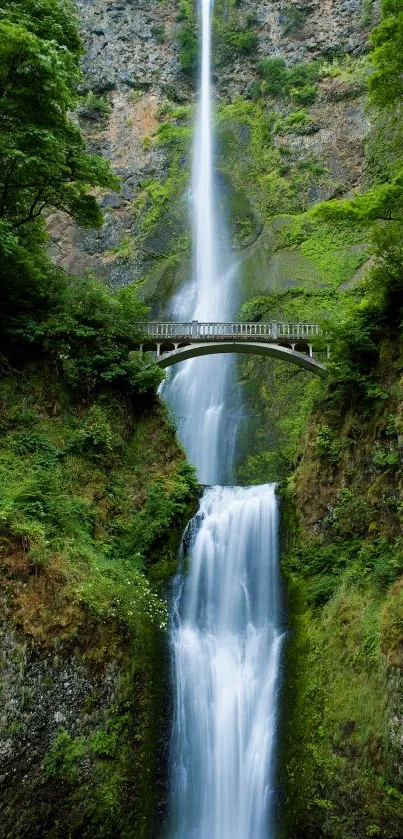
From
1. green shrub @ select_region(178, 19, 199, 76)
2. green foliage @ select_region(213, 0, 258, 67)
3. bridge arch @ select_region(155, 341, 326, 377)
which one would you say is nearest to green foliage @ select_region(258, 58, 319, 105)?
green foliage @ select_region(213, 0, 258, 67)

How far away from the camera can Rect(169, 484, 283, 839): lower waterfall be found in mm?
9180

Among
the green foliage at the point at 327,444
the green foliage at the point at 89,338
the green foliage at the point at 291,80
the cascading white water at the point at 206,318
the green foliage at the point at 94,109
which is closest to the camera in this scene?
the green foliage at the point at 89,338

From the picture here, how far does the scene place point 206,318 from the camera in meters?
26.9

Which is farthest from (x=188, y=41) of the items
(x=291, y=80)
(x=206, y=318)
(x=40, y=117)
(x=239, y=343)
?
(x=40, y=117)

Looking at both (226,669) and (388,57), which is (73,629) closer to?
(226,669)

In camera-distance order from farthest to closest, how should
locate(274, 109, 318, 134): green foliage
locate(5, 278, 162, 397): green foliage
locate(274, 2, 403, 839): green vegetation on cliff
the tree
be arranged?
locate(274, 109, 318, 134): green foliage → locate(5, 278, 162, 397): green foliage → the tree → locate(274, 2, 403, 839): green vegetation on cliff

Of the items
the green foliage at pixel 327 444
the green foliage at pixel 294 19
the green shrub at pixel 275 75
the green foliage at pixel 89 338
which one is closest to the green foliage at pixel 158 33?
the green shrub at pixel 275 75

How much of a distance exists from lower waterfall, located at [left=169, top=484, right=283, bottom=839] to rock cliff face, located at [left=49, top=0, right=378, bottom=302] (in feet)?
57.3

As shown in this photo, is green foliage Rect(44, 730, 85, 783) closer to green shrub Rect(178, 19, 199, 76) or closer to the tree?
the tree

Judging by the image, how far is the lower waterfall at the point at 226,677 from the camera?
9.18m

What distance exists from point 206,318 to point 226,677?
18.8m

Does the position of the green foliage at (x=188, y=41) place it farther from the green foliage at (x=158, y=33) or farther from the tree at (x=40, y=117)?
the tree at (x=40, y=117)

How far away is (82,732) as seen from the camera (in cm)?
815

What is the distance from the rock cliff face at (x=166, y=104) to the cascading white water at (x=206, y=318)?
39.8 inches
